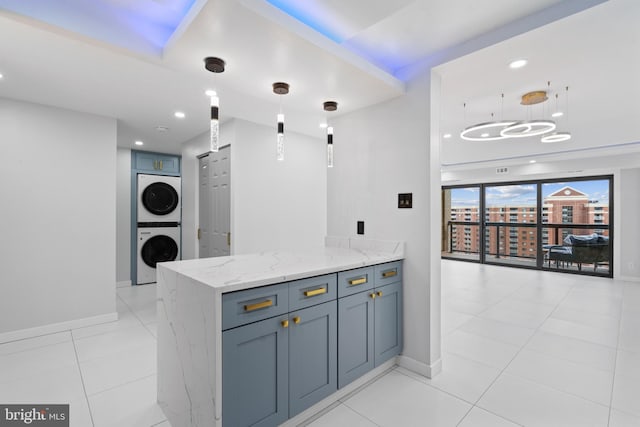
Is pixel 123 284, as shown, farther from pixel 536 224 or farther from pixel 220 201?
pixel 536 224

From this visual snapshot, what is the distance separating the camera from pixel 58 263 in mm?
3395

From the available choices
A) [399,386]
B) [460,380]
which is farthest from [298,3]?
[460,380]

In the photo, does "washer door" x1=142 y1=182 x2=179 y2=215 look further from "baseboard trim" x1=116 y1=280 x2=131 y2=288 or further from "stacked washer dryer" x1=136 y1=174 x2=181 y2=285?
"baseboard trim" x1=116 y1=280 x2=131 y2=288

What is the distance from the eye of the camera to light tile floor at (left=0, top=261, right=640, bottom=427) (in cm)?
192

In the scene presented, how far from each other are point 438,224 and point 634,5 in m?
1.79

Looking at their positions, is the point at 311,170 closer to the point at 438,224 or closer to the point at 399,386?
the point at 438,224

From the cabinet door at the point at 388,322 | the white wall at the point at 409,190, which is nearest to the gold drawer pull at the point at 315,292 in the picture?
the cabinet door at the point at 388,322

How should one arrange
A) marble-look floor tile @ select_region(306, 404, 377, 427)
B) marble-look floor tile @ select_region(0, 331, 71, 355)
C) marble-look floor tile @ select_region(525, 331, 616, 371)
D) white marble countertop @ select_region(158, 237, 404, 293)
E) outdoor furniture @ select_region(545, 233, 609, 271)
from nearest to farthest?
white marble countertop @ select_region(158, 237, 404, 293)
marble-look floor tile @ select_region(306, 404, 377, 427)
marble-look floor tile @ select_region(525, 331, 616, 371)
marble-look floor tile @ select_region(0, 331, 71, 355)
outdoor furniture @ select_region(545, 233, 609, 271)

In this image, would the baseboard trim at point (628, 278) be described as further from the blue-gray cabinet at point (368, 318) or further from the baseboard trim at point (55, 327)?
the baseboard trim at point (55, 327)

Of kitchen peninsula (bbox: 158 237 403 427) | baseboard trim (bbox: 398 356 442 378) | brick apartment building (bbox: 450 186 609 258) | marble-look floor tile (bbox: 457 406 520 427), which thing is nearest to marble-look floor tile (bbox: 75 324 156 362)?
kitchen peninsula (bbox: 158 237 403 427)

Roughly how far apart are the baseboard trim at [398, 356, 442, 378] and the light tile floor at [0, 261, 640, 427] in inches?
1.9

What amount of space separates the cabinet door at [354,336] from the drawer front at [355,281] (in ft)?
0.14

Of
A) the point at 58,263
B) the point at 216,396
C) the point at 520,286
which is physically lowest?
the point at 520,286

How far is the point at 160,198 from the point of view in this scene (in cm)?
555
